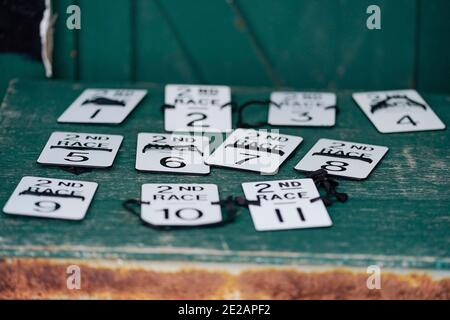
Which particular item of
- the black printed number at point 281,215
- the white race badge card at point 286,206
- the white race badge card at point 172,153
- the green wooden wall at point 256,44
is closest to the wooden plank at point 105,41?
the green wooden wall at point 256,44

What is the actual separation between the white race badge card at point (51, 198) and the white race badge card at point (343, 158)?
0.50 meters

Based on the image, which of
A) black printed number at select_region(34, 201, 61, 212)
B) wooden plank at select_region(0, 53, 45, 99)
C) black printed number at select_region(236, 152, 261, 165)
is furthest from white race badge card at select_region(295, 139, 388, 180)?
wooden plank at select_region(0, 53, 45, 99)

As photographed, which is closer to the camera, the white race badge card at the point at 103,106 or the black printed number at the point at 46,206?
the black printed number at the point at 46,206

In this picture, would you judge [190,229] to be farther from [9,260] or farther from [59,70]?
[59,70]

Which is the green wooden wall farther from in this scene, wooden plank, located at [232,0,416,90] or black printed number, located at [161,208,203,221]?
black printed number, located at [161,208,203,221]

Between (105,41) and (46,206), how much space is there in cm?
100

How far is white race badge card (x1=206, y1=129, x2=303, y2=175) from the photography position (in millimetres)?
1871

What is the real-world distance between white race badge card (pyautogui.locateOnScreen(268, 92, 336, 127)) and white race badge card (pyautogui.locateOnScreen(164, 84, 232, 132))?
0.42 ft

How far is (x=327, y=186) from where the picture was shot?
1.75 meters

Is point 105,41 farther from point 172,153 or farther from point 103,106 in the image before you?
point 172,153

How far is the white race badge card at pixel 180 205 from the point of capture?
5.28 ft

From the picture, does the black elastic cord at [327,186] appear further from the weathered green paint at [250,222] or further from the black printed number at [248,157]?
the black printed number at [248,157]

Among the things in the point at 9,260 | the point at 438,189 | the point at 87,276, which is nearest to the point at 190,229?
the point at 87,276

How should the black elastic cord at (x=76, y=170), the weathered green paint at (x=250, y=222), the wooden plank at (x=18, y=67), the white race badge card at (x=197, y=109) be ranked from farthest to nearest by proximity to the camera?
the wooden plank at (x=18, y=67) → the white race badge card at (x=197, y=109) → the black elastic cord at (x=76, y=170) → the weathered green paint at (x=250, y=222)
